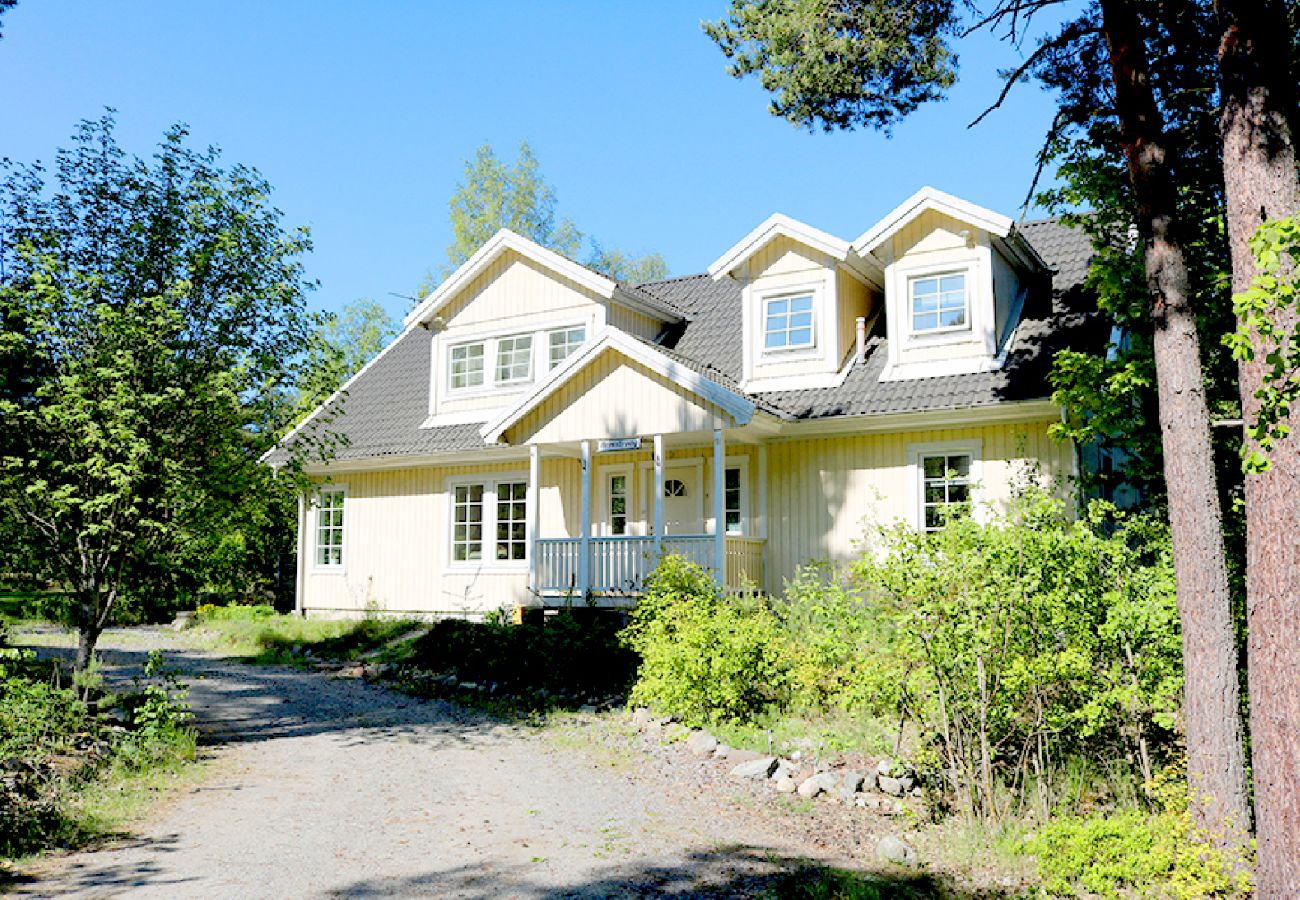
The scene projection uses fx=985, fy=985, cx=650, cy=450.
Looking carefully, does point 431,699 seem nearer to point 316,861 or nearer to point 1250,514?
point 316,861

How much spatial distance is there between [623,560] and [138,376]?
7548 mm

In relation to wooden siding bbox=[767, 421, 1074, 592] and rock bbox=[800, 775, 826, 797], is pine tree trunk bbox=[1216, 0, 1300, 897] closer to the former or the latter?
rock bbox=[800, 775, 826, 797]

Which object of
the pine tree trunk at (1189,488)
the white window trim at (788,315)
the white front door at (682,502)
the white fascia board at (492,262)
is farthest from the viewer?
the white fascia board at (492,262)

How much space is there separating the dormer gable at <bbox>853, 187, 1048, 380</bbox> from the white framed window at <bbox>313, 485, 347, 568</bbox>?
1142 cm

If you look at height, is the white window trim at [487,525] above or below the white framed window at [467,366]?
below

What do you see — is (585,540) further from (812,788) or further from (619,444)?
(812,788)

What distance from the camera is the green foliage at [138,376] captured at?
902cm

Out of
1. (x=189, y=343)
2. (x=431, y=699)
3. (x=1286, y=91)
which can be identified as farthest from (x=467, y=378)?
(x=1286, y=91)

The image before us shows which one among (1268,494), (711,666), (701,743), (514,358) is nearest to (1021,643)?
(1268,494)

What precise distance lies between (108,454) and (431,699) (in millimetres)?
5337

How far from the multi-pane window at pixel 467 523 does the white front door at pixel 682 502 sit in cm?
361

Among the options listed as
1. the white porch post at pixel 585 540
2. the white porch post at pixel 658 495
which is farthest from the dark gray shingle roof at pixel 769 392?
the white porch post at pixel 585 540

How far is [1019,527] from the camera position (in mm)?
7359

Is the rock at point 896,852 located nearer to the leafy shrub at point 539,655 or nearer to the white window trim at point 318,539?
the leafy shrub at point 539,655
